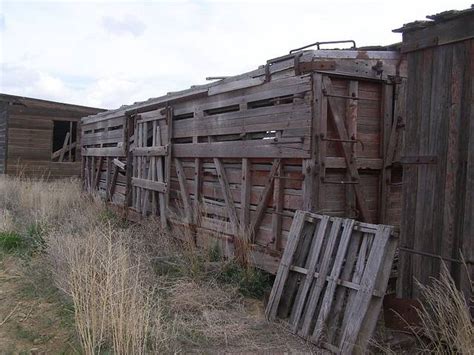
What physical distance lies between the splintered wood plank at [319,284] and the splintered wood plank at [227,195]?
7.79 feet

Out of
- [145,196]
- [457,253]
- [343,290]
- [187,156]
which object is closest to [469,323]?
[457,253]

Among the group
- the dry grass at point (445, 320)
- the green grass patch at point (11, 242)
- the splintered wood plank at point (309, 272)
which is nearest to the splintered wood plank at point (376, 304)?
the dry grass at point (445, 320)

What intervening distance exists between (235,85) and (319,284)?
3.49 metres

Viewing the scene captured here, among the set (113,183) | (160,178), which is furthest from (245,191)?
(113,183)

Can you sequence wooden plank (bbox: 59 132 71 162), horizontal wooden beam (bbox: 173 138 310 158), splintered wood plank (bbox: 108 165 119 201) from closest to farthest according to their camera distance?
horizontal wooden beam (bbox: 173 138 310 158), splintered wood plank (bbox: 108 165 119 201), wooden plank (bbox: 59 132 71 162)

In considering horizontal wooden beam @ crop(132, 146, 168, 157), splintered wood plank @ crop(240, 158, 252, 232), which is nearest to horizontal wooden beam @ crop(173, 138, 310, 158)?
splintered wood plank @ crop(240, 158, 252, 232)

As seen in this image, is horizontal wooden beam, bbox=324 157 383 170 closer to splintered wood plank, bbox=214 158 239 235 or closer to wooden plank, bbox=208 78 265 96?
wooden plank, bbox=208 78 265 96

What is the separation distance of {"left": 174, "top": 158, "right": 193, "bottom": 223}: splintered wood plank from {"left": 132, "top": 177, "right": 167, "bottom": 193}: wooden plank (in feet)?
2.26

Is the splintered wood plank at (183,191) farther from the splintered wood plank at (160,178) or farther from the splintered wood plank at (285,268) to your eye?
the splintered wood plank at (285,268)

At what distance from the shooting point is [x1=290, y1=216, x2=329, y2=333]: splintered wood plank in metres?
4.66

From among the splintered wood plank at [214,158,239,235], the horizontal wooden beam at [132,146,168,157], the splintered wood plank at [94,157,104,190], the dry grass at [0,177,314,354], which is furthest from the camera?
the splintered wood plank at [94,157,104,190]

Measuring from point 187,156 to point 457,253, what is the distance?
5294mm

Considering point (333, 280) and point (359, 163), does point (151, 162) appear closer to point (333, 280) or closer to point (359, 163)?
point (359, 163)

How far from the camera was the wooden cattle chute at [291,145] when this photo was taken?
559 centimetres
